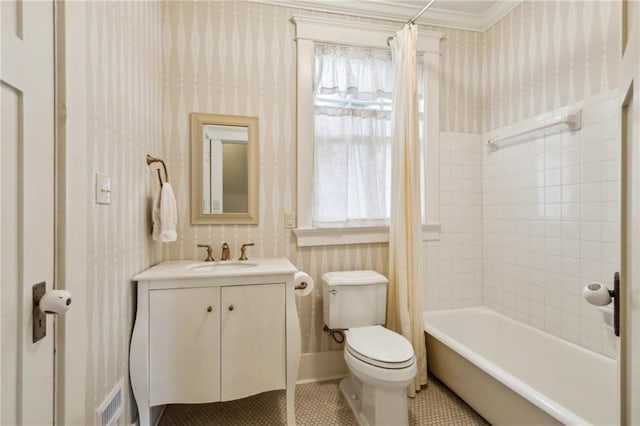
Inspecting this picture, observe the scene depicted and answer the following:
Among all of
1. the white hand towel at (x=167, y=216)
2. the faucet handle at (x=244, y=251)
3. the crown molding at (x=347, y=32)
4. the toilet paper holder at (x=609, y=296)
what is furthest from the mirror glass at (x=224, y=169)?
the toilet paper holder at (x=609, y=296)

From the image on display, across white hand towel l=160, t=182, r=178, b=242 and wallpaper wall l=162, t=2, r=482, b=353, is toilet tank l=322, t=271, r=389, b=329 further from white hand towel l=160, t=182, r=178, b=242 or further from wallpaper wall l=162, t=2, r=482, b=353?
white hand towel l=160, t=182, r=178, b=242

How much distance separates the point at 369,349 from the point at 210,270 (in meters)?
0.97

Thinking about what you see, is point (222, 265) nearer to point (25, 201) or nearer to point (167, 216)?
point (167, 216)

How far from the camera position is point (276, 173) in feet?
6.81

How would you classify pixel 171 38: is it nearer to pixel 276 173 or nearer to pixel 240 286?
pixel 276 173

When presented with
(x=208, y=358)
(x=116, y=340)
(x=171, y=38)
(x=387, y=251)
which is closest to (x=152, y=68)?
(x=171, y=38)

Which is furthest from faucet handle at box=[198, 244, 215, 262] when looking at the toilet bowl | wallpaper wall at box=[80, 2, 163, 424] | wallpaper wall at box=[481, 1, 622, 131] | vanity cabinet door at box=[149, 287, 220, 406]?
wallpaper wall at box=[481, 1, 622, 131]

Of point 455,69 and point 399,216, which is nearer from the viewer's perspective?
point 399,216

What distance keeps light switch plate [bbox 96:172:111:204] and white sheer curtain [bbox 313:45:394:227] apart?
4.12 feet

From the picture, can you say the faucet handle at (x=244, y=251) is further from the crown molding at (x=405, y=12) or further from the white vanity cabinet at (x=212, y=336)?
the crown molding at (x=405, y=12)

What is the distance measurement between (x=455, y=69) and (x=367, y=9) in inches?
33.8

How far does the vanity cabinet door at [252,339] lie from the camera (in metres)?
1.50

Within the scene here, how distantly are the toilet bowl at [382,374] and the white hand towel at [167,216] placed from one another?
1.18 meters

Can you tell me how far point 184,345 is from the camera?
4.77 ft
